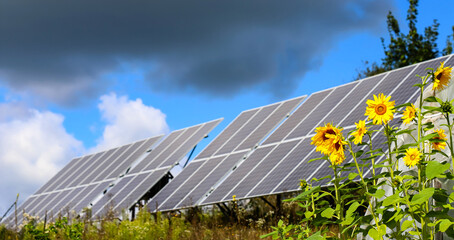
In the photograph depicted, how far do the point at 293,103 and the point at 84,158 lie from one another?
14.1 metres

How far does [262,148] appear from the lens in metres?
16.4

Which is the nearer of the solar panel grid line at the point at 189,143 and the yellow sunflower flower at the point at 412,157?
the yellow sunflower flower at the point at 412,157

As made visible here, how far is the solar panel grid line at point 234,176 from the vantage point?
49.3 ft

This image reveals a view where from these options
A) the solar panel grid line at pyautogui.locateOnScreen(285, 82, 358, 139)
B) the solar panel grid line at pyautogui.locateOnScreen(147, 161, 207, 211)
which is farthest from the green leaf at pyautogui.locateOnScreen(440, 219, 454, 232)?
the solar panel grid line at pyautogui.locateOnScreen(147, 161, 207, 211)

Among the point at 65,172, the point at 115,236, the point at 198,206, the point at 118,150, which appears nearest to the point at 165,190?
the point at 198,206

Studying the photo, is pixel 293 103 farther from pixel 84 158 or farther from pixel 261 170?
pixel 84 158

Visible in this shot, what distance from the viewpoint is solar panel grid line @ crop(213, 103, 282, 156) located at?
18.0 m

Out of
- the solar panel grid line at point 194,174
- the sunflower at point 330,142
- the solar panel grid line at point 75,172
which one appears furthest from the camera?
the solar panel grid line at point 75,172

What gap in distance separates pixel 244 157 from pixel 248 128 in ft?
6.62

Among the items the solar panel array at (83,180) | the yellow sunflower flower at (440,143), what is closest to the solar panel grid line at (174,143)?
the solar panel array at (83,180)

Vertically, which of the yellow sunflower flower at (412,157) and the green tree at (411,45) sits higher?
the green tree at (411,45)

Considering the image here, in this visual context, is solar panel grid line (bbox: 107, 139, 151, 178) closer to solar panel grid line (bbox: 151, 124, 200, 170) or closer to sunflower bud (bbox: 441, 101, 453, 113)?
solar panel grid line (bbox: 151, 124, 200, 170)

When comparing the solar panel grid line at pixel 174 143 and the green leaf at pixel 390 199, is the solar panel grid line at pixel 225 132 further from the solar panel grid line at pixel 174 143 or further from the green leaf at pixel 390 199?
the green leaf at pixel 390 199

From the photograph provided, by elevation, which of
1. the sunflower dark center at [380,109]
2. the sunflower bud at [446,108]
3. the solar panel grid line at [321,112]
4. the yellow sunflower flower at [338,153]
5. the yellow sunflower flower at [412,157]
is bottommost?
the yellow sunflower flower at [412,157]
